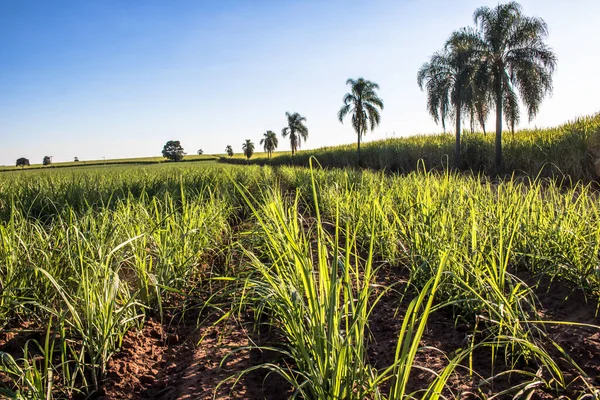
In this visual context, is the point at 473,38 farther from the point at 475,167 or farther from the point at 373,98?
the point at 373,98

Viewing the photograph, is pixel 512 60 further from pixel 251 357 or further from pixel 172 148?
pixel 172 148

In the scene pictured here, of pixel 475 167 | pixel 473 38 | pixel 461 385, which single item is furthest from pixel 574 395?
pixel 473 38

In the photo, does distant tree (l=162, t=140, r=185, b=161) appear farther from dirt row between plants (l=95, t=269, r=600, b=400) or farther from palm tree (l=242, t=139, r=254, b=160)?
dirt row between plants (l=95, t=269, r=600, b=400)

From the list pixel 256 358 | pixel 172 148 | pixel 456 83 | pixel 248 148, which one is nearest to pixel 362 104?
pixel 456 83

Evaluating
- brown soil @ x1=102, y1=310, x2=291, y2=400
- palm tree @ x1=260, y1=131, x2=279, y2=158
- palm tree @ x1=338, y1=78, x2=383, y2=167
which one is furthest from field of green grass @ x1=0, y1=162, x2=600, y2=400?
palm tree @ x1=260, y1=131, x2=279, y2=158

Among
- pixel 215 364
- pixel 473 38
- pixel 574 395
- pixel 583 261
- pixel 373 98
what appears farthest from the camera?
pixel 373 98

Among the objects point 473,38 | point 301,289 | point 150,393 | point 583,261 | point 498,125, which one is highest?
point 473,38

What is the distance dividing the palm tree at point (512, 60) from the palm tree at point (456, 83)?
0.47 meters

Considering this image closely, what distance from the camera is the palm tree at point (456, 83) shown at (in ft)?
45.4

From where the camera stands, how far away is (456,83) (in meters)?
14.9

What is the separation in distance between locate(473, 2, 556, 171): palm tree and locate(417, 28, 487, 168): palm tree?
468 millimetres

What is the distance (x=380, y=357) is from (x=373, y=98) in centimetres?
2873

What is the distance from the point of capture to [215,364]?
1.55 m

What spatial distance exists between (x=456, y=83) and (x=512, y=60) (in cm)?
226
